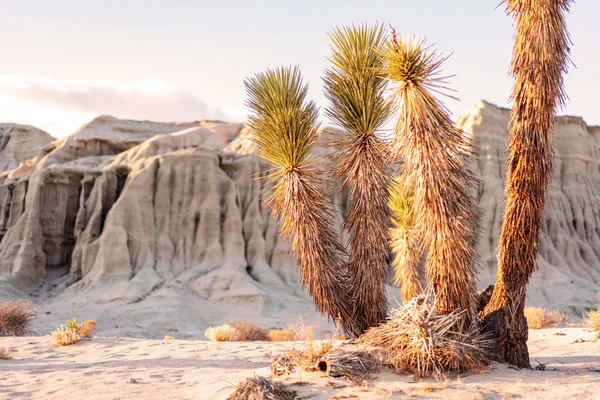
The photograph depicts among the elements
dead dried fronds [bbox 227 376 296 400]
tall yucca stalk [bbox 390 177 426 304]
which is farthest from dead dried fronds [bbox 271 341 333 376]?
tall yucca stalk [bbox 390 177 426 304]

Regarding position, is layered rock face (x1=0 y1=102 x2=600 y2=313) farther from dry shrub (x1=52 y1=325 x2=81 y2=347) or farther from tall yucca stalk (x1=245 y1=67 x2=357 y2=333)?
tall yucca stalk (x1=245 y1=67 x2=357 y2=333)

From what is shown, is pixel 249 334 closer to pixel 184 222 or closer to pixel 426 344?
pixel 426 344

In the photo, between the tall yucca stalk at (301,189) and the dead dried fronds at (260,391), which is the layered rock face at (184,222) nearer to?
the tall yucca stalk at (301,189)

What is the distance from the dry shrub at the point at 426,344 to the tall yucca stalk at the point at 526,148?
103 centimetres

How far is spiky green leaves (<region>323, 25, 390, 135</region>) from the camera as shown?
10188 millimetres

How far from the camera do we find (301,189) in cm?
→ 1016

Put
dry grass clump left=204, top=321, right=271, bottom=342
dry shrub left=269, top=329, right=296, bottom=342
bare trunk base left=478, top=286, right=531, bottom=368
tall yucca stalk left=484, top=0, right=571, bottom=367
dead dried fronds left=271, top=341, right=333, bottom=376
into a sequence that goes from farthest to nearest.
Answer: dry shrub left=269, top=329, right=296, bottom=342 < dry grass clump left=204, top=321, right=271, bottom=342 < bare trunk base left=478, top=286, right=531, bottom=368 < tall yucca stalk left=484, top=0, right=571, bottom=367 < dead dried fronds left=271, top=341, right=333, bottom=376

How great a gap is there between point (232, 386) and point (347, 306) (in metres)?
2.99

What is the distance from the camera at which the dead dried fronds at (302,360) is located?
847cm

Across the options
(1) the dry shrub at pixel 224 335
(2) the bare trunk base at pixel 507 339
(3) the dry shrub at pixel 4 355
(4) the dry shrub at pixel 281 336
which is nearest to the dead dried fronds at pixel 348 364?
(2) the bare trunk base at pixel 507 339

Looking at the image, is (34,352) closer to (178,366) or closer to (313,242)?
(178,366)

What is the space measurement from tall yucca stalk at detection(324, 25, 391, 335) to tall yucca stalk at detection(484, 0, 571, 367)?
1.98m

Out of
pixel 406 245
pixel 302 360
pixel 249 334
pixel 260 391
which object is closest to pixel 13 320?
pixel 249 334

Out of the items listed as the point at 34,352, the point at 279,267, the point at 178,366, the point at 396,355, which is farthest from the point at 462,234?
the point at 279,267
